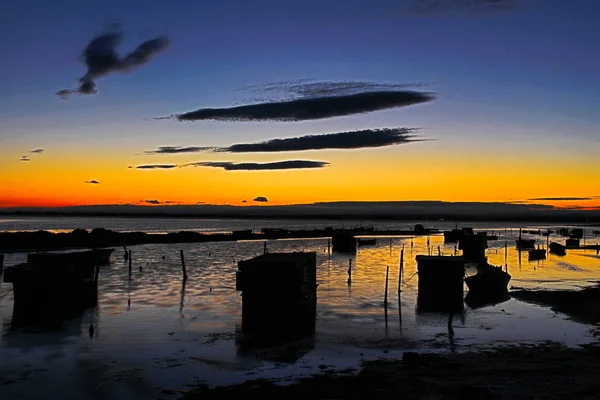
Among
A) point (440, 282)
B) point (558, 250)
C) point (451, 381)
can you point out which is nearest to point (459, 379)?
point (451, 381)

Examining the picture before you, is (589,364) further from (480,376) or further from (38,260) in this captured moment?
(38,260)

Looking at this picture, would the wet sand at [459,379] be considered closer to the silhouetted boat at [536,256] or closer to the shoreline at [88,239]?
the silhouetted boat at [536,256]

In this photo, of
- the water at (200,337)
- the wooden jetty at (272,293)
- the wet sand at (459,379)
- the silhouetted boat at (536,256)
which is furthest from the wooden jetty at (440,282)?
the silhouetted boat at (536,256)

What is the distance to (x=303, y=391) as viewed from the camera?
17344 mm

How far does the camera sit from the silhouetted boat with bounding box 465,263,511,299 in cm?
3928

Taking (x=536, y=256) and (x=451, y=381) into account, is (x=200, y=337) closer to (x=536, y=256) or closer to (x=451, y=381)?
(x=451, y=381)

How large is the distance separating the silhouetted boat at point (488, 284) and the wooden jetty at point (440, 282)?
151 inches

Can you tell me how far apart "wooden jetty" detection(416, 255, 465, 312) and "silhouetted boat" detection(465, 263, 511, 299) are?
3.84m

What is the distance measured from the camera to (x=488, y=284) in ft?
129

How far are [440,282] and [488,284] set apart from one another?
5.12m

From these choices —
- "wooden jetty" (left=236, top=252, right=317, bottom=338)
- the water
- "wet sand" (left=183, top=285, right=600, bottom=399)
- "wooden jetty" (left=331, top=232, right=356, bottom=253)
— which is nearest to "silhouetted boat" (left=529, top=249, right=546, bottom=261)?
"wooden jetty" (left=331, top=232, right=356, bottom=253)

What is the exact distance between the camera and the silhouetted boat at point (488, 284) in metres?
39.3

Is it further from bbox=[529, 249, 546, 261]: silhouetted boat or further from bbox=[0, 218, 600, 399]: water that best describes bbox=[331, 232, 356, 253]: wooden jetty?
bbox=[0, 218, 600, 399]: water

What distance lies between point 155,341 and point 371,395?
40.0 ft
